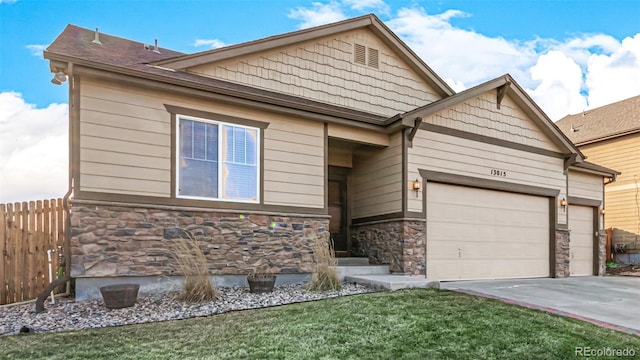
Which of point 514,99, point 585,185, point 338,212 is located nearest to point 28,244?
point 338,212

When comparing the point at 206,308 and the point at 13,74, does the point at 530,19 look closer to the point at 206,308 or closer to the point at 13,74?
the point at 206,308

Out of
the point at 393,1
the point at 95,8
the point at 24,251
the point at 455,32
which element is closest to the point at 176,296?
the point at 24,251

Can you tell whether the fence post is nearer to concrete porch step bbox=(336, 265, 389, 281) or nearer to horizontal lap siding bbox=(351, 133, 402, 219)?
concrete porch step bbox=(336, 265, 389, 281)

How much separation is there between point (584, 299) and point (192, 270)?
6.57 metres

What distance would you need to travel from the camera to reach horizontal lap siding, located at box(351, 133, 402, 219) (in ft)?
31.7

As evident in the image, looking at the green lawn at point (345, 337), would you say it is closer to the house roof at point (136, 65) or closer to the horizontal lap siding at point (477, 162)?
the house roof at point (136, 65)

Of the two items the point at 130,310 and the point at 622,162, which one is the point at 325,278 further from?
the point at 622,162

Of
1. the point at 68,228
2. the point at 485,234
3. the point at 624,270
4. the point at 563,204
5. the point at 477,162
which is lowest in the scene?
the point at 624,270

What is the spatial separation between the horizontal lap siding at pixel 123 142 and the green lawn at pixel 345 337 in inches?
102

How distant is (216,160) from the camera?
795 cm

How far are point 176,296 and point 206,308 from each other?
753mm

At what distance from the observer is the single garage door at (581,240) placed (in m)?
13.1

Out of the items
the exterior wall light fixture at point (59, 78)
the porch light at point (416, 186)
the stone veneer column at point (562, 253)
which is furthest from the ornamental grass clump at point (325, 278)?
the stone veneer column at point (562, 253)

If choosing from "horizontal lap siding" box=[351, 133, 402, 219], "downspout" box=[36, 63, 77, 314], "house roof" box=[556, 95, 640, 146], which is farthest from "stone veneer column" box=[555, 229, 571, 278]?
"downspout" box=[36, 63, 77, 314]
